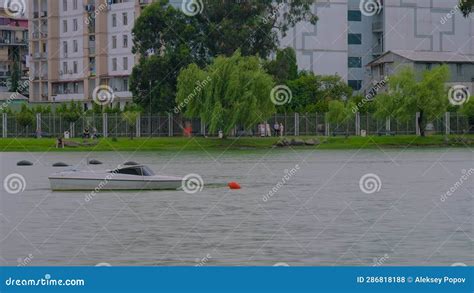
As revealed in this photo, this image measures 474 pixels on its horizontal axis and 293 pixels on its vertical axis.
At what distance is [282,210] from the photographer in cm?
3703

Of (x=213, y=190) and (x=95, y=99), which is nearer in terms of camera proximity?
(x=213, y=190)

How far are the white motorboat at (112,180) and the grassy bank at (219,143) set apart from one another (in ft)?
127

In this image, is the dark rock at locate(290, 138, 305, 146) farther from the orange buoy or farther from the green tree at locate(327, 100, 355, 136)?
the orange buoy

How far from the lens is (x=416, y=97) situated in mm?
90438

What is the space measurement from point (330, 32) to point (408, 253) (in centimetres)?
8436

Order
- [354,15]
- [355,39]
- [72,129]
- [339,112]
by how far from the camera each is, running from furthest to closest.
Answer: [355,39] → [354,15] → [72,129] → [339,112]

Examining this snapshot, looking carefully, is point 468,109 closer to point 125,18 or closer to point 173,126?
point 173,126

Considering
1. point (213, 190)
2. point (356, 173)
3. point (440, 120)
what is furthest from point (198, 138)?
point (213, 190)

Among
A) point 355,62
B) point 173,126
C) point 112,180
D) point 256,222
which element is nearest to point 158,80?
point 173,126

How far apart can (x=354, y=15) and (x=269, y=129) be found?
21.7 m

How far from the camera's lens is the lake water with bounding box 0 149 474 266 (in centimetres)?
2577

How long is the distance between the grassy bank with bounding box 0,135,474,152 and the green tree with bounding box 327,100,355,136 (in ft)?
7.58

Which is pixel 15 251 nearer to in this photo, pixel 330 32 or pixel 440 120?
pixel 440 120
